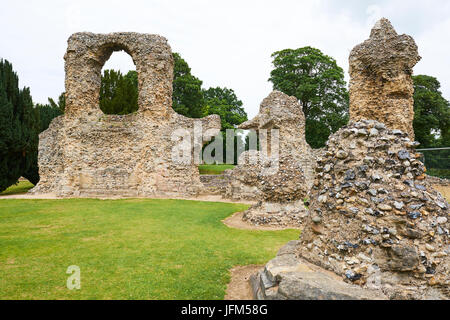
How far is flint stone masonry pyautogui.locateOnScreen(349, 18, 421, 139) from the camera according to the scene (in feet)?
33.7

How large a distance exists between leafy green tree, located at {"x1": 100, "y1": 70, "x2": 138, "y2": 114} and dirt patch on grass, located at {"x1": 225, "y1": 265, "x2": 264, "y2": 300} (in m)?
23.1

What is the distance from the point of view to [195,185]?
1636 cm

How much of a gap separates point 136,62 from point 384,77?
12.7 m

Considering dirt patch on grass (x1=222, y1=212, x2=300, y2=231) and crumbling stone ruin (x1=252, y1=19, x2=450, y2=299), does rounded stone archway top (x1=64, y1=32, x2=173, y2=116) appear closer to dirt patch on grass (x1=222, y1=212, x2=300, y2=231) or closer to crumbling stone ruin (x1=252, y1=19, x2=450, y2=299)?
dirt patch on grass (x1=222, y1=212, x2=300, y2=231)

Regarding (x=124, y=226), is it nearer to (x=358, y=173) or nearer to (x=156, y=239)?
(x=156, y=239)

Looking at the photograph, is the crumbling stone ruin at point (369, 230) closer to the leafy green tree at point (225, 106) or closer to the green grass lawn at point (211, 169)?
the green grass lawn at point (211, 169)

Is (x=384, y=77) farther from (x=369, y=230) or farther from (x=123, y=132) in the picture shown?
(x=123, y=132)

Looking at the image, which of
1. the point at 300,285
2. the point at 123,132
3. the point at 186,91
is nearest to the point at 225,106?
the point at 186,91

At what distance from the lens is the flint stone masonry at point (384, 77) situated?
405 inches

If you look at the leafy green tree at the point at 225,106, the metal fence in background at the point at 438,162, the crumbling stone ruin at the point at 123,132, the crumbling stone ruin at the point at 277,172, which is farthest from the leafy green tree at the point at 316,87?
the crumbling stone ruin at the point at 123,132

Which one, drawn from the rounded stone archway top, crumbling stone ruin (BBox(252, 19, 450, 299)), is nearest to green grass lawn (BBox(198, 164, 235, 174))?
the rounded stone archway top

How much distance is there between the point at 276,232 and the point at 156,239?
3198 millimetres

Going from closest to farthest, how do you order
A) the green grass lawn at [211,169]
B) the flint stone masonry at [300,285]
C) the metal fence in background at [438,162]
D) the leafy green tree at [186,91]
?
the flint stone masonry at [300,285] < the metal fence in background at [438,162] < the green grass lawn at [211,169] < the leafy green tree at [186,91]

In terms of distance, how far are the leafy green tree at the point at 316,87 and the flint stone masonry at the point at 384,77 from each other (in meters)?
15.5
